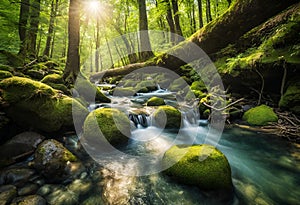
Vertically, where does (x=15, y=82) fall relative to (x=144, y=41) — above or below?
below

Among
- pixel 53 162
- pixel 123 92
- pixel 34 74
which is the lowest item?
pixel 53 162

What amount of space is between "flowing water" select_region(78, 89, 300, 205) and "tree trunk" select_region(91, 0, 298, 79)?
4.83 meters

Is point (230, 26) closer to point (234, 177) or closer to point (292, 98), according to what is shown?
point (292, 98)

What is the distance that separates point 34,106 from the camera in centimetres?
416

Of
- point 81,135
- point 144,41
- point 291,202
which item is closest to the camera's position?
point 291,202

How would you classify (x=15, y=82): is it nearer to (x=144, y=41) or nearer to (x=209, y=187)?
(x=209, y=187)

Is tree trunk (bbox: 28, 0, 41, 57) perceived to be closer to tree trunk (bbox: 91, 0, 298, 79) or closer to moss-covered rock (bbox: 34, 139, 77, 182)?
moss-covered rock (bbox: 34, 139, 77, 182)

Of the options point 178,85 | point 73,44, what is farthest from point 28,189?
point 178,85

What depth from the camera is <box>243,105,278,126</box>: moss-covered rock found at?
5.36 metres

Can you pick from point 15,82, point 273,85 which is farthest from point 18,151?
point 273,85

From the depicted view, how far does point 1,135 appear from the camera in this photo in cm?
376

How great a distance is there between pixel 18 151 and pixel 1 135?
0.61 metres

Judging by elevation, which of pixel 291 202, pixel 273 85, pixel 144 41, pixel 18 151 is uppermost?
pixel 144 41

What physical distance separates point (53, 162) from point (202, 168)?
2.83 metres
